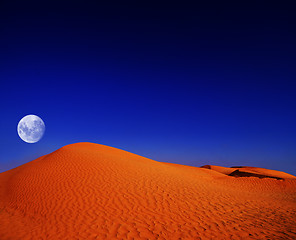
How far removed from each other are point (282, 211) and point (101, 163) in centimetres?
1382

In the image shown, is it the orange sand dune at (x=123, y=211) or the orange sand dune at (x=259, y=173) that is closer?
the orange sand dune at (x=123, y=211)

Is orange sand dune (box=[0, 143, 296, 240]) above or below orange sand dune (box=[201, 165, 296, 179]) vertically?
below

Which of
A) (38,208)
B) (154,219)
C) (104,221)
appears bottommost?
(38,208)

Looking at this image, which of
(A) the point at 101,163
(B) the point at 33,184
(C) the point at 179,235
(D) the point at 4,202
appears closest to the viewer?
(C) the point at 179,235

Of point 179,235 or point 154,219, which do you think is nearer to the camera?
Answer: point 179,235

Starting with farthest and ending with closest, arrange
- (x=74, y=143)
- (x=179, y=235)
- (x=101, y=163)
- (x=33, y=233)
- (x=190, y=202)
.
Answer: (x=74, y=143) → (x=101, y=163) → (x=190, y=202) → (x=33, y=233) → (x=179, y=235)

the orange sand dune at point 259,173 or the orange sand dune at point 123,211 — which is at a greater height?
the orange sand dune at point 259,173

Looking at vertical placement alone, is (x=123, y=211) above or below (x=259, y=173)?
below

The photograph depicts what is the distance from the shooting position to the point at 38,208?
868 cm

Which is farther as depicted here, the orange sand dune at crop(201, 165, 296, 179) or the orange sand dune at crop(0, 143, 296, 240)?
the orange sand dune at crop(201, 165, 296, 179)

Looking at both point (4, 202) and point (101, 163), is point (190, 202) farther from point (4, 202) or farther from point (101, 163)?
point (4, 202)

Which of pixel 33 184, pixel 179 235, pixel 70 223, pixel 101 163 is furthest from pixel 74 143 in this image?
pixel 179 235

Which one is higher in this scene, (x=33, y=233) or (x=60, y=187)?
(x=60, y=187)

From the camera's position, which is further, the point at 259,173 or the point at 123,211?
the point at 259,173
